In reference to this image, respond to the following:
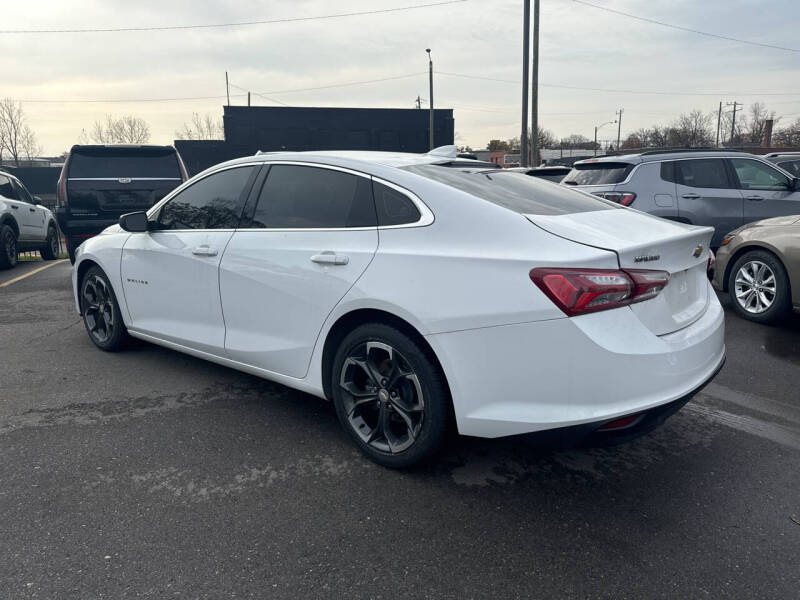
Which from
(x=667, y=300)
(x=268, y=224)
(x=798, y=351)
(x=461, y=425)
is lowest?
(x=798, y=351)

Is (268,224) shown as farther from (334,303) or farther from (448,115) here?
(448,115)

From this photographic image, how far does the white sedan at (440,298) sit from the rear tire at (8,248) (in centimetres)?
787

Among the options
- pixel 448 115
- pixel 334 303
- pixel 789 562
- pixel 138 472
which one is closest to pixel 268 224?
pixel 334 303

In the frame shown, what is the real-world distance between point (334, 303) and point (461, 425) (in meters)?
0.92

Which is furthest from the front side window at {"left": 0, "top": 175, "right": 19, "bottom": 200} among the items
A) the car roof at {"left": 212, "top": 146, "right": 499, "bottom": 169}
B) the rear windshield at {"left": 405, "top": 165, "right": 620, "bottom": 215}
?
the rear windshield at {"left": 405, "top": 165, "right": 620, "bottom": 215}

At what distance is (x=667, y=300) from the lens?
2.81m

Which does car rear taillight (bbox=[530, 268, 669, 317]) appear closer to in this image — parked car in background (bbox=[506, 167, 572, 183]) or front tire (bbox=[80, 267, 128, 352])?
front tire (bbox=[80, 267, 128, 352])

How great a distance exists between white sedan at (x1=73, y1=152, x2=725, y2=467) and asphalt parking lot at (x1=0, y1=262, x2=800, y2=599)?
0.36 meters

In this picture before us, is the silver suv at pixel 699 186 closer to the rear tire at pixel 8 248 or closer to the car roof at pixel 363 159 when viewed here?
the car roof at pixel 363 159

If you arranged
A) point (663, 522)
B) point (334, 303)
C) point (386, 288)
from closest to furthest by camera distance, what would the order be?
1. point (663, 522)
2. point (386, 288)
3. point (334, 303)

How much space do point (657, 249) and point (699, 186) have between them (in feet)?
21.6

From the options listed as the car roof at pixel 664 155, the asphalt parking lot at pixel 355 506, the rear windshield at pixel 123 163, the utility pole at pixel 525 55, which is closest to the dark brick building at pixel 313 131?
the utility pole at pixel 525 55

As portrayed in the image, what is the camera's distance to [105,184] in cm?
861

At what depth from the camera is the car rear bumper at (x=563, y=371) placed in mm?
2512
